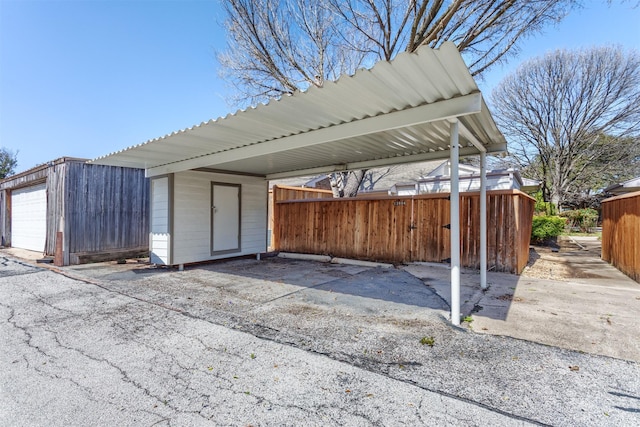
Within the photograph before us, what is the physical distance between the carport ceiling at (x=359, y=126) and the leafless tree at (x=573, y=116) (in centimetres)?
1650

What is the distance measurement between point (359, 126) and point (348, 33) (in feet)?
23.8

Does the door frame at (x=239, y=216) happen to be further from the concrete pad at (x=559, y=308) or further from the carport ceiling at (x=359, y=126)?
the concrete pad at (x=559, y=308)

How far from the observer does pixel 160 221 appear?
6.52 m

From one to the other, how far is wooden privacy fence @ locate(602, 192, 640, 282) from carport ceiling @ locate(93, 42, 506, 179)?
9.80 ft

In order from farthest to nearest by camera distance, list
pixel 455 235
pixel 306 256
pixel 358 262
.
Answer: pixel 306 256, pixel 358 262, pixel 455 235

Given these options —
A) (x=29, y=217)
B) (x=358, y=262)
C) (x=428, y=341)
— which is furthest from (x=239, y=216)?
(x=29, y=217)

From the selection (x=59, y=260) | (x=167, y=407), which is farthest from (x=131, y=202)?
(x=167, y=407)

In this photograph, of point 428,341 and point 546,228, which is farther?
point 546,228

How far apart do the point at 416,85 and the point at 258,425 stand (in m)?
2.83

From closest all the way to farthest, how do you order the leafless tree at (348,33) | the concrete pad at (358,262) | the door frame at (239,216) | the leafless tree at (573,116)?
the concrete pad at (358,262), the door frame at (239,216), the leafless tree at (348,33), the leafless tree at (573,116)

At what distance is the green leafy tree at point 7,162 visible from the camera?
2417cm

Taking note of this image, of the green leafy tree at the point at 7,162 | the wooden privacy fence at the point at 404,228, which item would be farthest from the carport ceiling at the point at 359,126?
the green leafy tree at the point at 7,162

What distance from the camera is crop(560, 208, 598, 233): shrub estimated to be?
16859mm

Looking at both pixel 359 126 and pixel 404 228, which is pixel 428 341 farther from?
pixel 404 228
